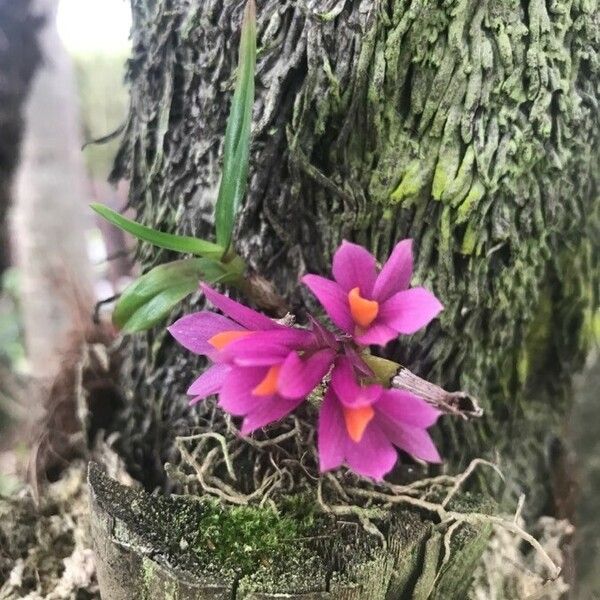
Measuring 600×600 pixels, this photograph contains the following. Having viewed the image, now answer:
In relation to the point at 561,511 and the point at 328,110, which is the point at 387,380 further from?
the point at 561,511

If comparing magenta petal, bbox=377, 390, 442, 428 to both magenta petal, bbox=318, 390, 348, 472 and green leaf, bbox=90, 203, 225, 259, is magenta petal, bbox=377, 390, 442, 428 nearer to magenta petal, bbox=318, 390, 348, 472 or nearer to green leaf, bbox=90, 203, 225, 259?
magenta petal, bbox=318, 390, 348, 472

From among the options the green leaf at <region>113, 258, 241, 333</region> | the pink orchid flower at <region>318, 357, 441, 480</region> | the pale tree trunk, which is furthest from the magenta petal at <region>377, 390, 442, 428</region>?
the pale tree trunk

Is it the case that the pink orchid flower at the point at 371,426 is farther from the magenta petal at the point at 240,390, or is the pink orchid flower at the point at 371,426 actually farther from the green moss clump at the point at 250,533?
the green moss clump at the point at 250,533

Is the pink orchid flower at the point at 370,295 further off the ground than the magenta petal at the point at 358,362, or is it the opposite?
the pink orchid flower at the point at 370,295

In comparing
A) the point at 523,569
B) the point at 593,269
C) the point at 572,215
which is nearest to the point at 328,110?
the point at 572,215

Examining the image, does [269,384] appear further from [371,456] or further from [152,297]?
[152,297]

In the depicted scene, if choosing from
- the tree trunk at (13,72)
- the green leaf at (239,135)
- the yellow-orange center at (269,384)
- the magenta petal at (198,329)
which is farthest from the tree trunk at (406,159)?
the tree trunk at (13,72)

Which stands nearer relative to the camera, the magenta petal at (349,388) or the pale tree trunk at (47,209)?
the magenta petal at (349,388)
